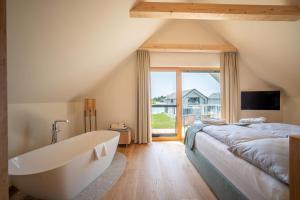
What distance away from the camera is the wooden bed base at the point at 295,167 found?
0.94 meters

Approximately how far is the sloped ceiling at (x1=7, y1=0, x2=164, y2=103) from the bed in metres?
2.18

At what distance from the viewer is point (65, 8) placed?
6.07ft

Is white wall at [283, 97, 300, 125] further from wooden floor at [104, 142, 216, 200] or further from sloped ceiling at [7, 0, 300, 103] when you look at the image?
wooden floor at [104, 142, 216, 200]

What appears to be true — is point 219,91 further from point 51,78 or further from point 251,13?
point 51,78

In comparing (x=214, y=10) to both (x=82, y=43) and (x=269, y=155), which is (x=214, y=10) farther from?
(x=269, y=155)

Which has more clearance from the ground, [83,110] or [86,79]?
[86,79]

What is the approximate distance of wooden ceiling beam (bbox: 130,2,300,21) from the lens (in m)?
2.61

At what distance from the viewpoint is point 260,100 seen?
176 inches

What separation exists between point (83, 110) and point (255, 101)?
14.3 ft

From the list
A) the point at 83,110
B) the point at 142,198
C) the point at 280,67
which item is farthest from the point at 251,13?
the point at 83,110

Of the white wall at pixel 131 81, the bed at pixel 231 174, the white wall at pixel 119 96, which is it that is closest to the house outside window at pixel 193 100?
the white wall at pixel 131 81

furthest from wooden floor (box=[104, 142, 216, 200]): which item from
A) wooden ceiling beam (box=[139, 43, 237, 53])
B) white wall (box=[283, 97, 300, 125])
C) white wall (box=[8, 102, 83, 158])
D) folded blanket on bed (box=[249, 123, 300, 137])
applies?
white wall (box=[283, 97, 300, 125])

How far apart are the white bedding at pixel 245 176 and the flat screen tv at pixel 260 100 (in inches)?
107

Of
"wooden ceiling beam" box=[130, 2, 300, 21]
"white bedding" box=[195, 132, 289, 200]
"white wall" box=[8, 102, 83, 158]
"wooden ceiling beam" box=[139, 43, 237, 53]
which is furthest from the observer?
"wooden ceiling beam" box=[139, 43, 237, 53]
